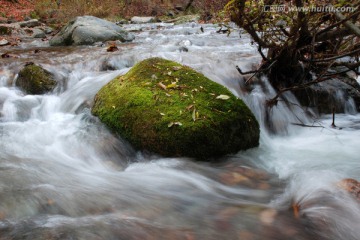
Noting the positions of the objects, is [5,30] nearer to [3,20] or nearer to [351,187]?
[3,20]

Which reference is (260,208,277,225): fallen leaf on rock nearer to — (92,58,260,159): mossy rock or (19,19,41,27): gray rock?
(92,58,260,159): mossy rock

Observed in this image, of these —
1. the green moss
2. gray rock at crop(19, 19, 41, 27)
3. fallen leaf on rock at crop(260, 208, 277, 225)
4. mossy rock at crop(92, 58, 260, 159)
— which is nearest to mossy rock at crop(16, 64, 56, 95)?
mossy rock at crop(92, 58, 260, 159)

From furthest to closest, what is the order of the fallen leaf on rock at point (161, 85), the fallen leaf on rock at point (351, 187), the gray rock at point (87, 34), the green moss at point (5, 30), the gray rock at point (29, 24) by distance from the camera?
the gray rock at point (29, 24), the green moss at point (5, 30), the gray rock at point (87, 34), the fallen leaf on rock at point (161, 85), the fallen leaf on rock at point (351, 187)

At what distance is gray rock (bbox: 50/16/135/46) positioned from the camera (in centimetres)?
1095

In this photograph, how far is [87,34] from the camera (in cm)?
1105

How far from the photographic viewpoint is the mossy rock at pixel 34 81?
566cm

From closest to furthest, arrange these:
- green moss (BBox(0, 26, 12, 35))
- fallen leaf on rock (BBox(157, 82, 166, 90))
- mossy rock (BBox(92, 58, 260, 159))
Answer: mossy rock (BBox(92, 58, 260, 159)) → fallen leaf on rock (BBox(157, 82, 166, 90)) → green moss (BBox(0, 26, 12, 35))

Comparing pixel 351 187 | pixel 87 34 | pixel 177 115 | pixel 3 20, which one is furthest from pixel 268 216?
pixel 3 20

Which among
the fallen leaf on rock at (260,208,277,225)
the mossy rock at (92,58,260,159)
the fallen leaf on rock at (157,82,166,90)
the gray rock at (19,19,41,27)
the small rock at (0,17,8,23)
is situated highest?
the small rock at (0,17,8,23)

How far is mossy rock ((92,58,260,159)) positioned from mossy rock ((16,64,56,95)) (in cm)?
177

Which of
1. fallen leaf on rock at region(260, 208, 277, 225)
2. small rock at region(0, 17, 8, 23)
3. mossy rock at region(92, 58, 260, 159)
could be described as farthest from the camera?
small rock at region(0, 17, 8, 23)

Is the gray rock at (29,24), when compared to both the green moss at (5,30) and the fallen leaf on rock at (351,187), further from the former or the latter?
the fallen leaf on rock at (351,187)

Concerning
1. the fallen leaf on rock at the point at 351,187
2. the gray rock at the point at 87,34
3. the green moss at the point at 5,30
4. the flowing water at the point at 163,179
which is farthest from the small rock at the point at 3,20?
the fallen leaf on rock at the point at 351,187

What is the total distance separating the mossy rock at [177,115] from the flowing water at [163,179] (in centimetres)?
14
